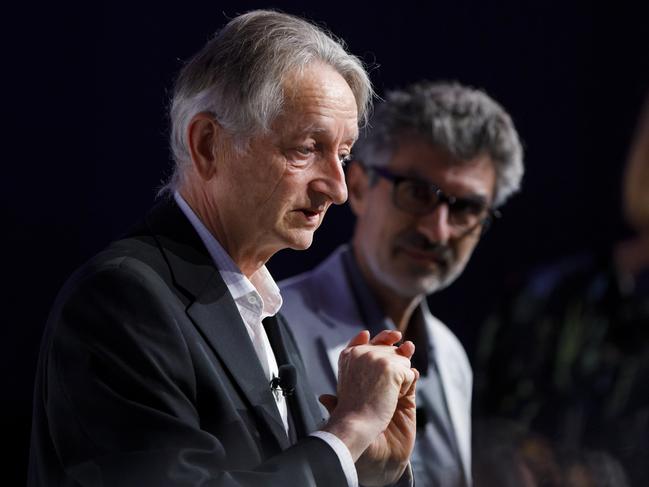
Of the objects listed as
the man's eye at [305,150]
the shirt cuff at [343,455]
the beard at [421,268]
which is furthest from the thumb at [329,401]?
the beard at [421,268]

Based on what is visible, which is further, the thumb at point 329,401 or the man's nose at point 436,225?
the man's nose at point 436,225

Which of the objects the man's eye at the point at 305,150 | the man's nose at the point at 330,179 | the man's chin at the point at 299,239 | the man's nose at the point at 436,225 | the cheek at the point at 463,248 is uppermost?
the man's eye at the point at 305,150

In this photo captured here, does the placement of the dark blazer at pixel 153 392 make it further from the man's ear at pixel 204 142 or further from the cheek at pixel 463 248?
the cheek at pixel 463 248

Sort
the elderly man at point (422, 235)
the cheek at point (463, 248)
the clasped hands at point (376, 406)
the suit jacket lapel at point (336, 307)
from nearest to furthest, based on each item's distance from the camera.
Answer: the clasped hands at point (376, 406) → the suit jacket lapel at point (336, 307) → the elderly man at point (422, 235) → the cheek at point (463, 248)

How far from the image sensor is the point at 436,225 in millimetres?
2707

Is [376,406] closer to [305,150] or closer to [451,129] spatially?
[305,150]

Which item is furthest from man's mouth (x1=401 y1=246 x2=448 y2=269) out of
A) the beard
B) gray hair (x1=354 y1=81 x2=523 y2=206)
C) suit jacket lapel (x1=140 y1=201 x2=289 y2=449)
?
suit jacket lapel (x1=140 y1=201 x2=289 y2=449)

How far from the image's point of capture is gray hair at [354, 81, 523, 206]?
2777 mm

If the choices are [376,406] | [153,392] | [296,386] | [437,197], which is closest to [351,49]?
[437,197]

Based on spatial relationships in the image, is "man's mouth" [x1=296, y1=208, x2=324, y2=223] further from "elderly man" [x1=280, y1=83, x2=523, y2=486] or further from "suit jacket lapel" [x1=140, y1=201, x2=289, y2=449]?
"elderly man" [x1=280, y1=83, x2=523, y2=486]

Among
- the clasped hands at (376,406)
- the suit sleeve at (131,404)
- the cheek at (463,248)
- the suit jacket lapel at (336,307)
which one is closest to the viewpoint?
the suit sleeve at (131,404)

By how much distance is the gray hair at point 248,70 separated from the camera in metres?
1.60

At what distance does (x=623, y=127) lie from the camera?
153 inches

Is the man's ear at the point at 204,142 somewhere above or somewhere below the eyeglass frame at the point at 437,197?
above
